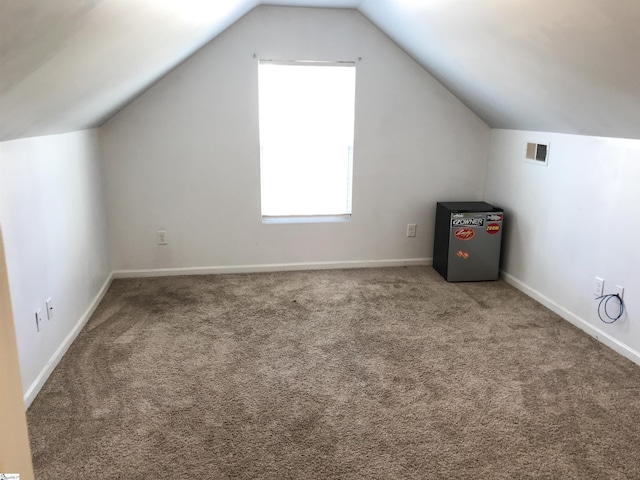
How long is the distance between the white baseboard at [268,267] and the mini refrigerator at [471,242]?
0.48 metres

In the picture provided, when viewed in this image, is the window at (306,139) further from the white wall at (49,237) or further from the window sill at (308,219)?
the white wall at (49,237)

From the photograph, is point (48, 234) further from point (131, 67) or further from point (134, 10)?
point (134, 10)

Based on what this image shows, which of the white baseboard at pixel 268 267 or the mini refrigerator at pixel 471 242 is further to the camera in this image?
the white baseboard at pixel 268 267

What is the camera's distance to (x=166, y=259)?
4098 mm

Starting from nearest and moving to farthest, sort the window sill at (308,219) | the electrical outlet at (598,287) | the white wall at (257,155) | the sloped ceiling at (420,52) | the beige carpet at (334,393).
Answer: the sloped ceiling at (420,52) < the beige carpet at (334,393) < the electrical outlet at (598,287) < the white wall at (257,155) < the window sill at (308,219)

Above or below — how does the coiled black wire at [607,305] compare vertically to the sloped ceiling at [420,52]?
below

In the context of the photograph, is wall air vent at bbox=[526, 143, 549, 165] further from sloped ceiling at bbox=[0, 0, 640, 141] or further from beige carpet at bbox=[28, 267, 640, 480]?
beige carpet at bbox=[28, 267, 640, 480]

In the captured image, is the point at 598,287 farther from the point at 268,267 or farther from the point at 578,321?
the point at 268,267

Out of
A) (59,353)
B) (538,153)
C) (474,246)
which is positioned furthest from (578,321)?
(59,353)

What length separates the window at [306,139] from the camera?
13.1ft

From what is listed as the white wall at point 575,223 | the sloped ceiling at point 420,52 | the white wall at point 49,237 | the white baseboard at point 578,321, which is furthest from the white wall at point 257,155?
the white baseboard at point 578,321

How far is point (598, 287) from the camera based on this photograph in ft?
9.85

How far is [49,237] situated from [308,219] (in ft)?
7.03

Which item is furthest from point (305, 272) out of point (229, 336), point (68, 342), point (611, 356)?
point (611, 356)
